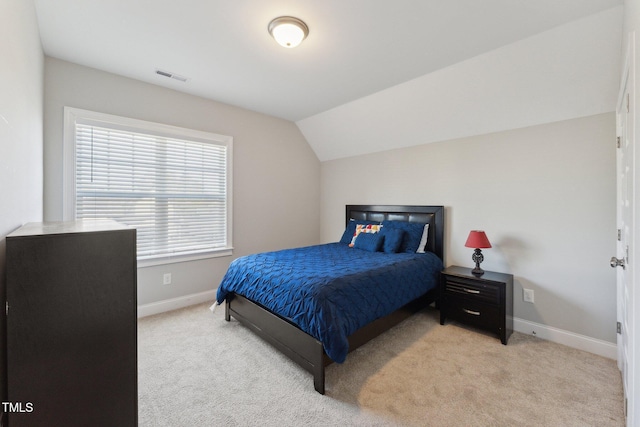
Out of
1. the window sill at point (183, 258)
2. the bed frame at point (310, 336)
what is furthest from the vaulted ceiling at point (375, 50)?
the window sill at point (183, 258)

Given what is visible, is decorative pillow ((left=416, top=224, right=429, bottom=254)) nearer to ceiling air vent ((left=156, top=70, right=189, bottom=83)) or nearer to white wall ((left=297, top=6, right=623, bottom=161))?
white wall ((left=297, top=6, right=623, bottom=161))

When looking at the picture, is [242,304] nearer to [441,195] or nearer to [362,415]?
[362,415]

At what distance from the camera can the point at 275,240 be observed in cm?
416

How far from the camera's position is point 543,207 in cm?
256

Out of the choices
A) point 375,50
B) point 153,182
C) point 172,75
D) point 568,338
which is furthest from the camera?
point 153,182

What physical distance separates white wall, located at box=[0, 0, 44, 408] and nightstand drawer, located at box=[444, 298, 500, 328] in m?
3.08

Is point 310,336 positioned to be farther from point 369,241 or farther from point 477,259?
point 477,259

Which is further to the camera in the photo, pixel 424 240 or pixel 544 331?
pixel 424 240

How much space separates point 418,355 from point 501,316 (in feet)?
2.87

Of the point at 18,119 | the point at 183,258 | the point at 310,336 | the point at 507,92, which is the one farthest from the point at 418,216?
the point at 18,119

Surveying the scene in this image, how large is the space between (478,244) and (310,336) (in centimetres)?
189

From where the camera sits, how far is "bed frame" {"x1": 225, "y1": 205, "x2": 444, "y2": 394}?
187cm

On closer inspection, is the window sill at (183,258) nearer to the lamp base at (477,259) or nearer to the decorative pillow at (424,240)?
the decorative pillow at (424,240)

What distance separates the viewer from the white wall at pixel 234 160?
2.49m
